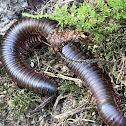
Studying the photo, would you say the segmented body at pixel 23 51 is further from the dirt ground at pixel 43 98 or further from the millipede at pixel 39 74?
the dirt ground at pixel 43 98

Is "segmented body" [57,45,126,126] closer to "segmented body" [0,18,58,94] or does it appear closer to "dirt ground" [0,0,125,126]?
"dirt ground" [0,0,125,126]

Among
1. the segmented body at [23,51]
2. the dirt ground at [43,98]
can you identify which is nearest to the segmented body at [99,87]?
the dirt ground at [43,98]

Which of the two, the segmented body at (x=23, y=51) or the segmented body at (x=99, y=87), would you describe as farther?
the segmented body at (x=23, y=51)

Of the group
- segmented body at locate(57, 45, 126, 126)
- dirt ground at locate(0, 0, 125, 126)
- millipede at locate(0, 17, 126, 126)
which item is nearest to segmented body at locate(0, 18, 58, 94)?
millipede at locate(0, 17, 126, 126)

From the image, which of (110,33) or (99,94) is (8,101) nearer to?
(99,94)

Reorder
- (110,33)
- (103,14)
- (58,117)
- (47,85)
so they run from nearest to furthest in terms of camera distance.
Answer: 1. (103,14)
2. (110,33)
3. (58,117)
4. (47,85)

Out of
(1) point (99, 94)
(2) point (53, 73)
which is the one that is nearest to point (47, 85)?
(2) point (53, 73)

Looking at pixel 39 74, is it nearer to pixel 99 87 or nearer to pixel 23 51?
pixel 23 51

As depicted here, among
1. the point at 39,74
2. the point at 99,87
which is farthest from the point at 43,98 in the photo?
the point at 99,87

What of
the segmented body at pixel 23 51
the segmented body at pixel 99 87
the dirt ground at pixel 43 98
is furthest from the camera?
the segmented body at pixel 23 51
